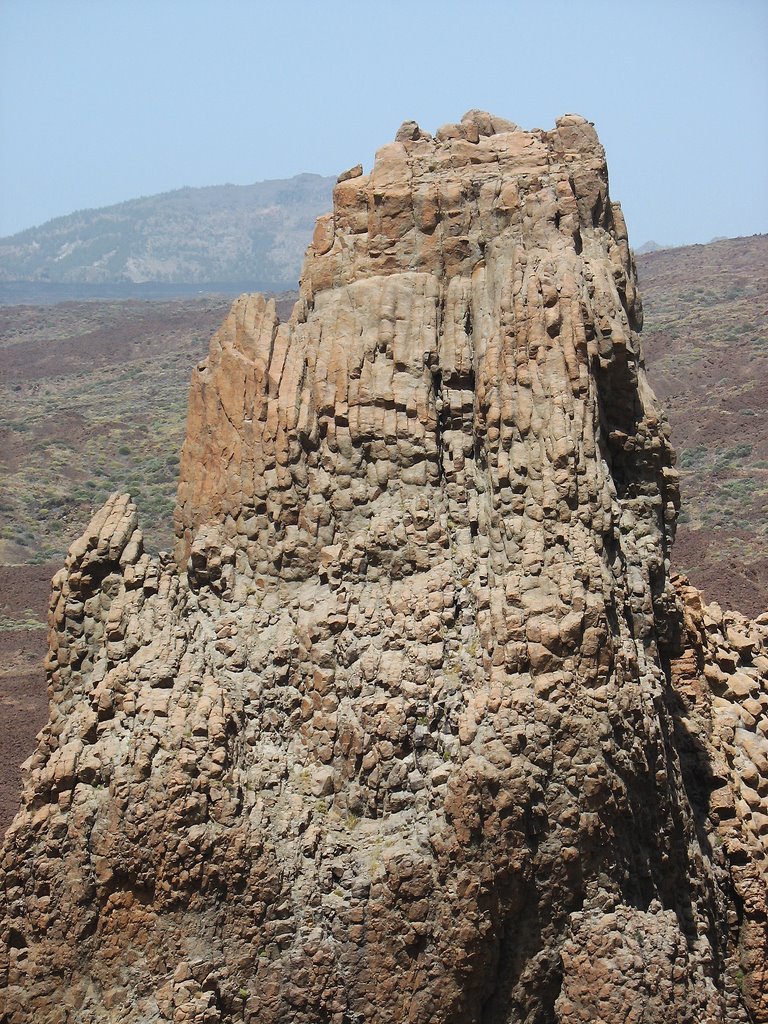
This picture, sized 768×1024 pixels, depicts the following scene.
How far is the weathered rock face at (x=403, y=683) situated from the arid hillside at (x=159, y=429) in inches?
343

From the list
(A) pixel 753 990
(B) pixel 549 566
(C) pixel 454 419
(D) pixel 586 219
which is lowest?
(A) pixel 753 990

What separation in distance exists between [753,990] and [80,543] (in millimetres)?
4715

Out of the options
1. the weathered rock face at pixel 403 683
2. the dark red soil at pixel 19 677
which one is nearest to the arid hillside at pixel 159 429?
the dark red soil at pixel 19 677

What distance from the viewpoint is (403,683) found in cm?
Answer: 679

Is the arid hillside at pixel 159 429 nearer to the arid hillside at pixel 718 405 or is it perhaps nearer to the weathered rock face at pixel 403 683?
the arid hillside at pixel 718 405

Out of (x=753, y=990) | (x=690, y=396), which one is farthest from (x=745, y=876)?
(x=690, y=396)

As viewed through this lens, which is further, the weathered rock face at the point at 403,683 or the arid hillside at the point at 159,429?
the arid hillside at the point at 159,429

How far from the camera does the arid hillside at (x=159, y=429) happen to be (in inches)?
1109

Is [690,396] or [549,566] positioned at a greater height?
[549,566]

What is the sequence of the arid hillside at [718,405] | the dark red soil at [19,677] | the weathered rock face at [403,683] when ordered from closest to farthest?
the weathered rock face at [403,683]
the dark red soil at [19,677]
the arid hillside at [718,405]

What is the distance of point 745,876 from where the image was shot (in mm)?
7809

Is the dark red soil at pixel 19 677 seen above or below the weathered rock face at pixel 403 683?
below

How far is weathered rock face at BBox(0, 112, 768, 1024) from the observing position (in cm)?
650

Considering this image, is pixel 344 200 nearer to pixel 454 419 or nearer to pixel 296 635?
pixel 454 419
